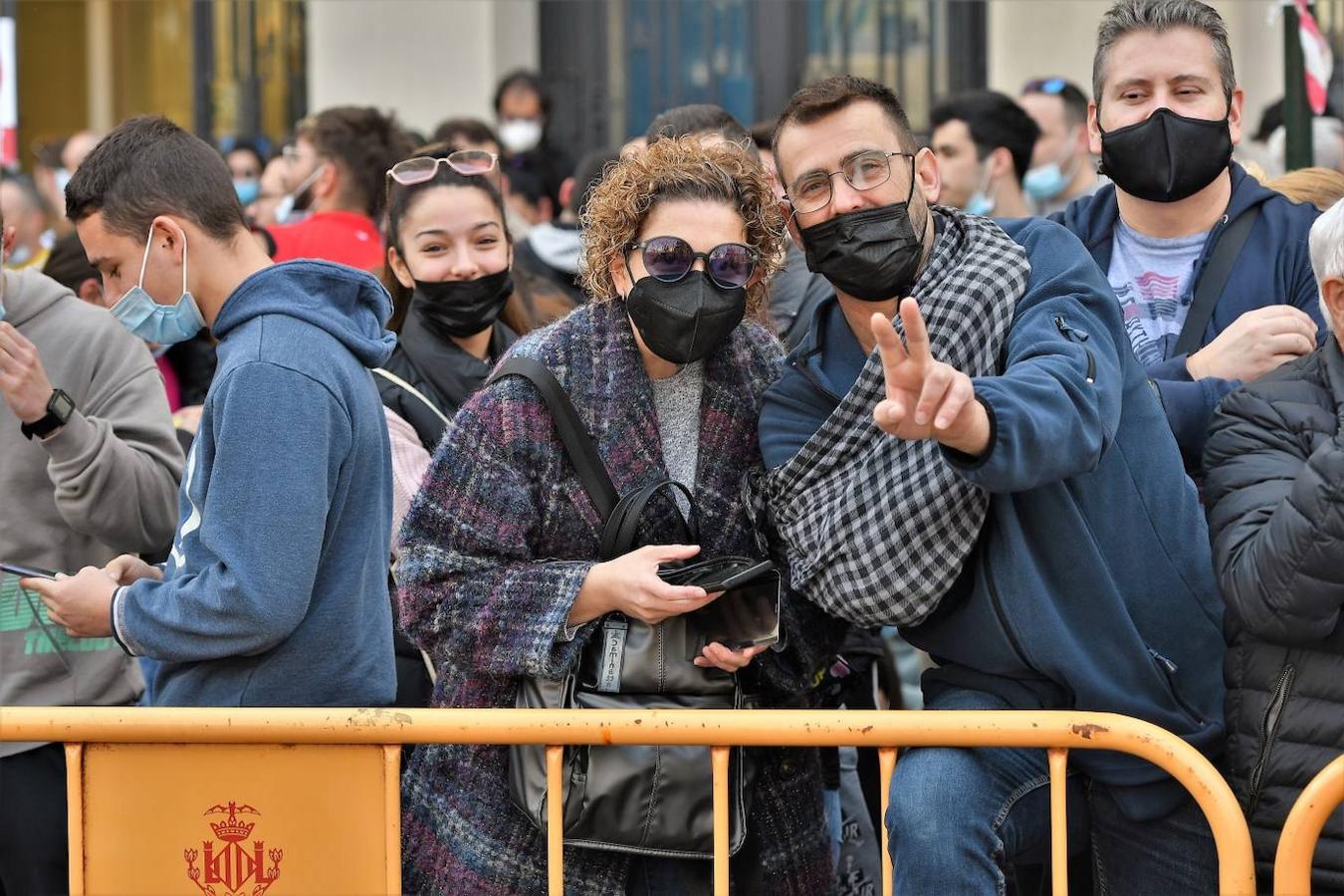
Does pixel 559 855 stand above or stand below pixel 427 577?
below

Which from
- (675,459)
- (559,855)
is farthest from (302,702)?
(675,459)

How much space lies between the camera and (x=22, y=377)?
11.9ft

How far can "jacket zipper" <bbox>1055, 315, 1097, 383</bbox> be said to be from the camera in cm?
294

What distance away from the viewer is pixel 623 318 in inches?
135

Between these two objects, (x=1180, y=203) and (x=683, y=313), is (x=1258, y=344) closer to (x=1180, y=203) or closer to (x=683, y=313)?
(x=1180, y=203)

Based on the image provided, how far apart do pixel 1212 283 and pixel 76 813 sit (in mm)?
2647

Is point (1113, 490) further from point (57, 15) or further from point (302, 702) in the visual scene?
point (57, 15)

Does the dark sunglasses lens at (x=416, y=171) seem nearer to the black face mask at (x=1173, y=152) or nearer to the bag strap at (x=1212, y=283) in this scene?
the black face mask at (x=1173, y=152)

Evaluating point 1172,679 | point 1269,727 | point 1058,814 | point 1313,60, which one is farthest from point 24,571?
point 1313,60

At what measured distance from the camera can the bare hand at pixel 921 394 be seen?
262 centimetres

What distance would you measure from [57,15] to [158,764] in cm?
1594

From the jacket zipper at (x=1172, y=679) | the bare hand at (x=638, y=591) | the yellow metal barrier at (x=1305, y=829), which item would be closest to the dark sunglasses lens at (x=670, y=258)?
the bare hand at (x=638, y=591)

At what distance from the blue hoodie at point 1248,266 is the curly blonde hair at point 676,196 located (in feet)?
2.85

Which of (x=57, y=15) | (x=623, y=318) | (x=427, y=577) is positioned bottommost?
(x=427, y=577)
